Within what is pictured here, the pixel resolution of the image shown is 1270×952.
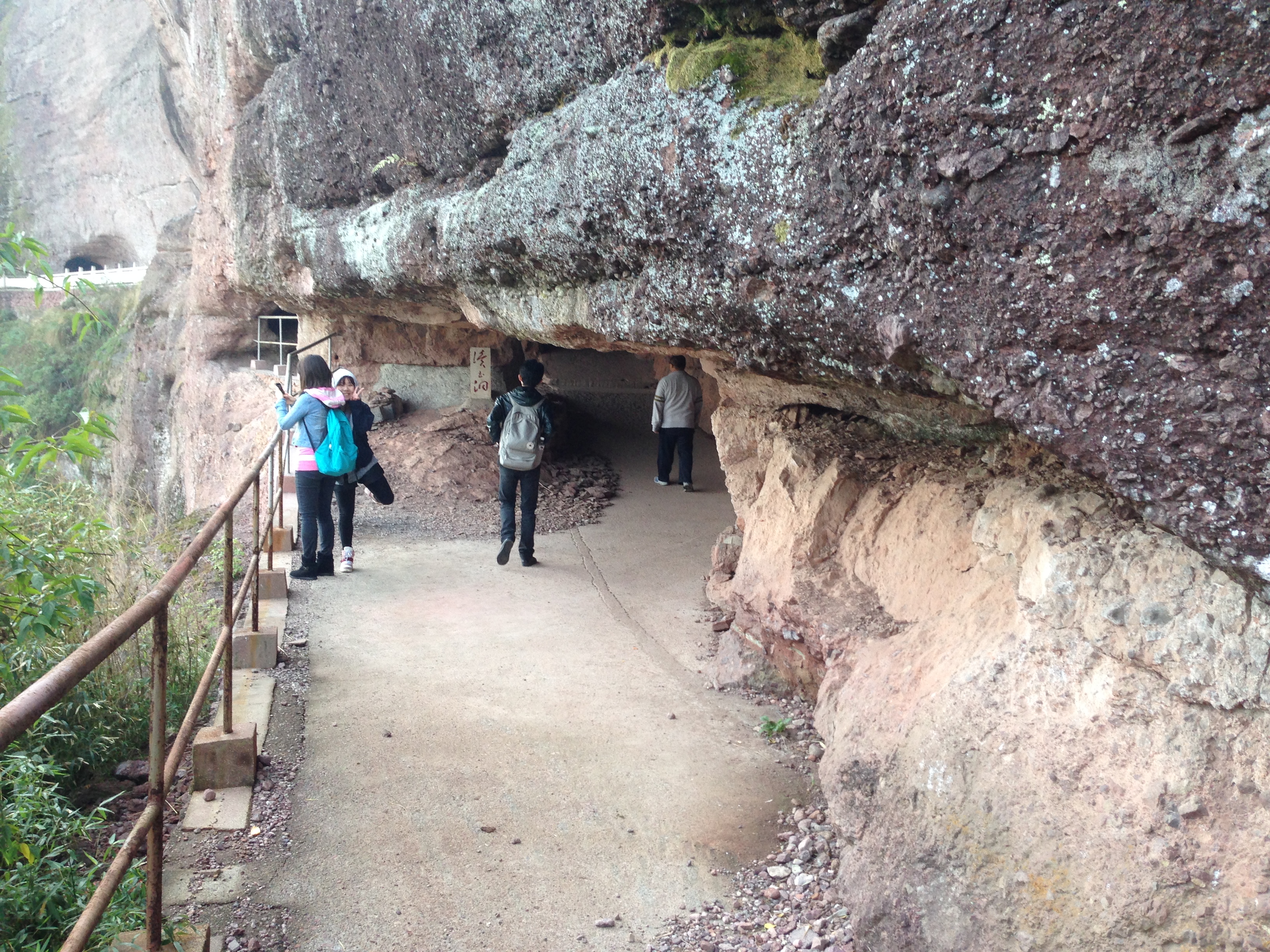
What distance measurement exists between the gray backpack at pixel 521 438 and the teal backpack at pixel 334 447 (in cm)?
101

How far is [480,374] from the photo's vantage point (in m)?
10.3

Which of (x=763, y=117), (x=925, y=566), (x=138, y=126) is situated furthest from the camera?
(x=138, y=126)

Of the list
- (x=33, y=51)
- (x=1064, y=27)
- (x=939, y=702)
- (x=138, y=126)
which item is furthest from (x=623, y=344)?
(x=33, y=51)

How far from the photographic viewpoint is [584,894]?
9.76 ft

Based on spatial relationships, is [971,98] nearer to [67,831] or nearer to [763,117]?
[763,117]

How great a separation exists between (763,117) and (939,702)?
196cm

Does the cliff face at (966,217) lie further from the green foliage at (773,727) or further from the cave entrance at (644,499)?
the cave entrance at (644,499)

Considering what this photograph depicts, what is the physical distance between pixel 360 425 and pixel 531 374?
121 centimetres

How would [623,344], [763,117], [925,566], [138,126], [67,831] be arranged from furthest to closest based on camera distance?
[138,126] < [623,344] < [925,566] < [763,117] < [67,831]

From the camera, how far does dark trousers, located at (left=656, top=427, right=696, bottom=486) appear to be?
902 cm

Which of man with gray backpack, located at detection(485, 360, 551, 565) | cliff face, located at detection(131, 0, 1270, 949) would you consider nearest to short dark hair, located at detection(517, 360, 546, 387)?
man with gray backpack, located at detection(485, 360, 551, 565)

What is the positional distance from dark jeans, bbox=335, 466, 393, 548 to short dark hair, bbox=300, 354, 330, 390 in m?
0.80

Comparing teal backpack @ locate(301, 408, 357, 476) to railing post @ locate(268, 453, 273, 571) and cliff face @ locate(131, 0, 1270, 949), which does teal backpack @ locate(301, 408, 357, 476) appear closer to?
railing post @ locate(268, 453, 273, 571)

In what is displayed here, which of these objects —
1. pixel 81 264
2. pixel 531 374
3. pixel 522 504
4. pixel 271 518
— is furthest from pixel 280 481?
pixel 81 264
